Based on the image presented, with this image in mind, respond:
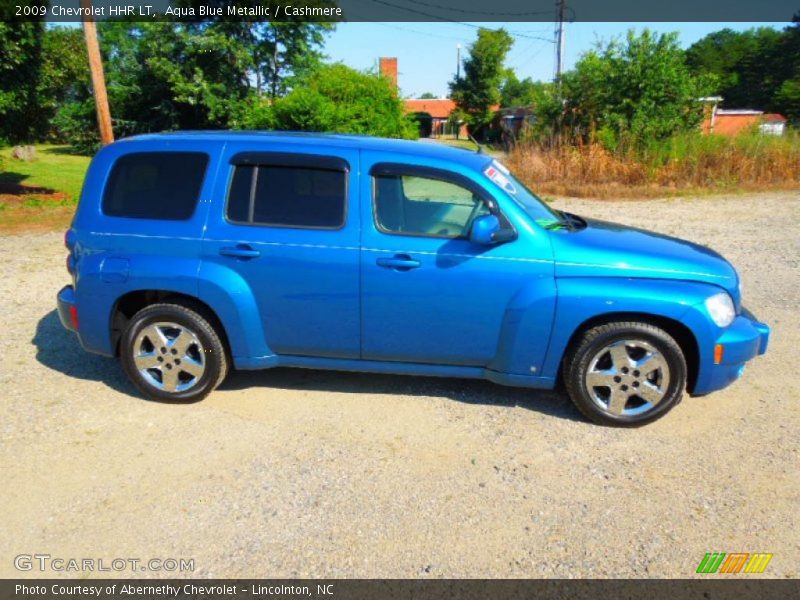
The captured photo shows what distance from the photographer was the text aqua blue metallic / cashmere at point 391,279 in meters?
3.88

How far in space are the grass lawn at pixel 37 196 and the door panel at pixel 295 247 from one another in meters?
8.68

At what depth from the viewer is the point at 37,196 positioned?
14367mm

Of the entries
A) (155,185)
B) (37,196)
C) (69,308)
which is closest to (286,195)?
(155,185)

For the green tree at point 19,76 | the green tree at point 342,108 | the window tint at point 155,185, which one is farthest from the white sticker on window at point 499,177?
the green tree at point 19,76

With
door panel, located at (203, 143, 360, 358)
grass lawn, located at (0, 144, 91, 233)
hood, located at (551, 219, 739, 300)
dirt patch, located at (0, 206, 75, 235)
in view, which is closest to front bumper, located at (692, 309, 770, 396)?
hood, located at (551, 219, 739, 300)

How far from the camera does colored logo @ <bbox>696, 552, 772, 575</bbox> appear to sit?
9.21 ft

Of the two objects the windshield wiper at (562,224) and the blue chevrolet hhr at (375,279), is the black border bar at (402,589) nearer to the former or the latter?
the blue chevrolet hhr at (375,279)

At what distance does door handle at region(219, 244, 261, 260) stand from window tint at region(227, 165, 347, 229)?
19cm

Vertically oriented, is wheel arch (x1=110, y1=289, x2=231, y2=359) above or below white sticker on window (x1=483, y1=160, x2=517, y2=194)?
below

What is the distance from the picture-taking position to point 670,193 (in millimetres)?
15516

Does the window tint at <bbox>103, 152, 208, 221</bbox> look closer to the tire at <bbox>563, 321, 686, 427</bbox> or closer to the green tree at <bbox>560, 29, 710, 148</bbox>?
the tire at <bbox>563, 321, 686, 427</bbox>

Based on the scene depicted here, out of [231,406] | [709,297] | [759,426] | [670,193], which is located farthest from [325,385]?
[670,193]

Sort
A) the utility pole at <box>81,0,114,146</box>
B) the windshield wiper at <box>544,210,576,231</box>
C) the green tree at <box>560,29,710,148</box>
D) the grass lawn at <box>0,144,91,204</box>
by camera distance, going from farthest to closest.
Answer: the green tree at <box>560,29,710,148</box>
the grass lawn at <box>0,144,91,204</box>
the utility pole at <box>81,0,114,146</box>
the windshield wiper at <box>544,210,576,231</box>

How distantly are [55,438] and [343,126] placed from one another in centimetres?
1231
